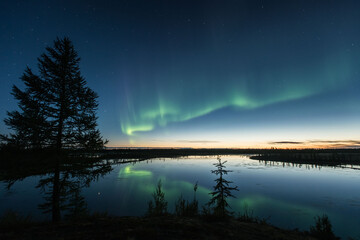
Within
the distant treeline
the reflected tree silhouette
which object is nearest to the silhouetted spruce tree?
the reflected tree silhouette

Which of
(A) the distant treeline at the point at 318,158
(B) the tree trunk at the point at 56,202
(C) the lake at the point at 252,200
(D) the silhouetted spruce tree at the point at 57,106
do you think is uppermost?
(D) the silhouetted spruce tree at the point at 57,106

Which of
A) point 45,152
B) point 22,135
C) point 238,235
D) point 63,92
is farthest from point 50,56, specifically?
point 238,235

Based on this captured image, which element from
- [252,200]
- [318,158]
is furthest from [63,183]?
[318,158]

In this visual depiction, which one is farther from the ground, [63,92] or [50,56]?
[50,56]

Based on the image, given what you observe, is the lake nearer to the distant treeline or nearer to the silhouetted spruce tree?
the silhouetted spruce tree

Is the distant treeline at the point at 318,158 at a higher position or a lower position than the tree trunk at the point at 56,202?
lower

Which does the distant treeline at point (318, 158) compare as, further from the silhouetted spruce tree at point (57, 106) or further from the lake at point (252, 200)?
the silhouetted spruce tree at point (57, 106)

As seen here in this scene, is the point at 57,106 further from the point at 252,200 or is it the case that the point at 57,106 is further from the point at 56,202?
the point at 252,200

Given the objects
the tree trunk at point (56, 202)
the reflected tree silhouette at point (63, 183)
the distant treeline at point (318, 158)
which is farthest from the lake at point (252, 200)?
the distant treeline at point (318, 158)

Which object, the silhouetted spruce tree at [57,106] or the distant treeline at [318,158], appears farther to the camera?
the distant treeline at [318,158]

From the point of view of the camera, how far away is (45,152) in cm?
1205

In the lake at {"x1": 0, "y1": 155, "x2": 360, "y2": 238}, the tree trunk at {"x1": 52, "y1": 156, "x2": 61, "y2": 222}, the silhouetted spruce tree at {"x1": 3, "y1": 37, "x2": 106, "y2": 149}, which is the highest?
the silhouetted spruce tree at {"x1": 3, "y1": 37, "x2": 106, "y2": 149}

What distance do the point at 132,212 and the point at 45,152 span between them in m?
9.16

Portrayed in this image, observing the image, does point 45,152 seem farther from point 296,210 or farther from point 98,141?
point 296,210
